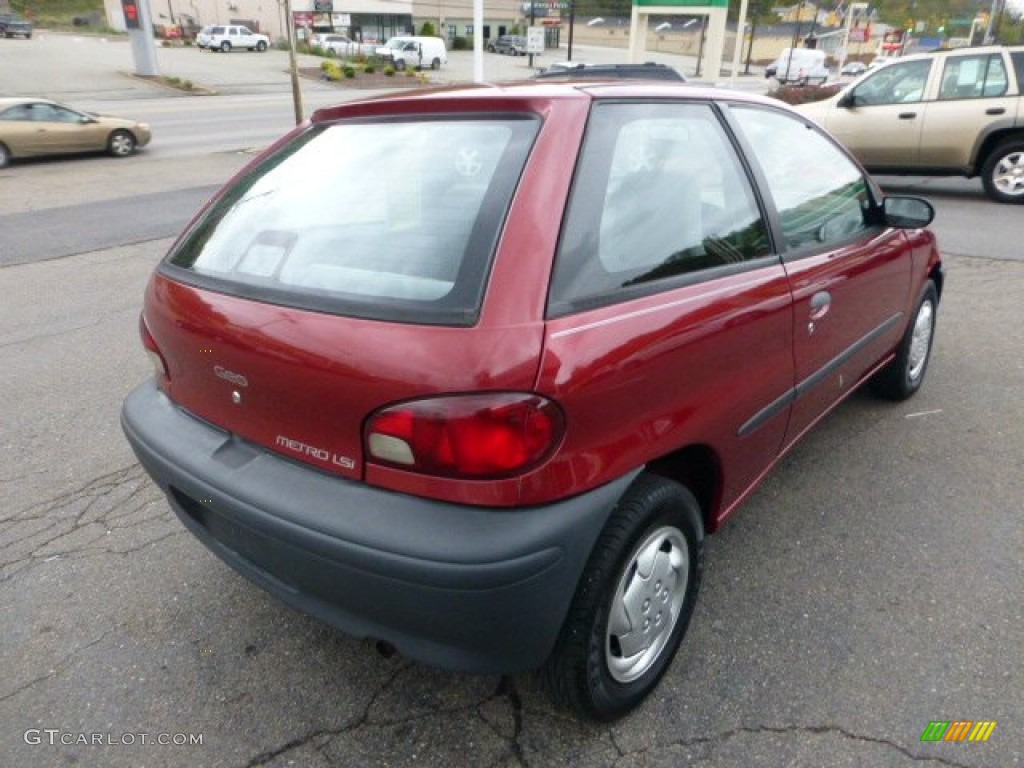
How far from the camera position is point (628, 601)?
2053 millimetres

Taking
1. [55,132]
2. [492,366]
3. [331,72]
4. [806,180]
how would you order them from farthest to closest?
1. [331,72]
2. [55,132]
3. [806,180]
4. [492,366]

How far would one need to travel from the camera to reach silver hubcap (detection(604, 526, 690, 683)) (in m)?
2.04

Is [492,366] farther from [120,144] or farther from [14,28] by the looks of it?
[14,28]

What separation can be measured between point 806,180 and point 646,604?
179 cm

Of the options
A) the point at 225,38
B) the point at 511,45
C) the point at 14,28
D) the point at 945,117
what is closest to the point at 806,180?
the point at 945,117

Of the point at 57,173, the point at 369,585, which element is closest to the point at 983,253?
the point at 369,585

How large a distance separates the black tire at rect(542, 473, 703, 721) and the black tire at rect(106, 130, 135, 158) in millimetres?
16979

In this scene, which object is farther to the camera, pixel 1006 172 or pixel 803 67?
pixel 803 67

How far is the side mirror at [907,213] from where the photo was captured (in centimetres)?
331

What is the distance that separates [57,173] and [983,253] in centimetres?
1467

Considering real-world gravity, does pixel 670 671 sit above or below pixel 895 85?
below

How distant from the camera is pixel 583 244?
1.88 meters

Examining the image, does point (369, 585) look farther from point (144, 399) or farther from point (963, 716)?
point (963, 716)

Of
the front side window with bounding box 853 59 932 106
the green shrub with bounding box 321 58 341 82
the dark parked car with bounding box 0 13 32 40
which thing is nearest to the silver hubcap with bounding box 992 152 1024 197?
the front side window with bounding box 853 59 932 106
